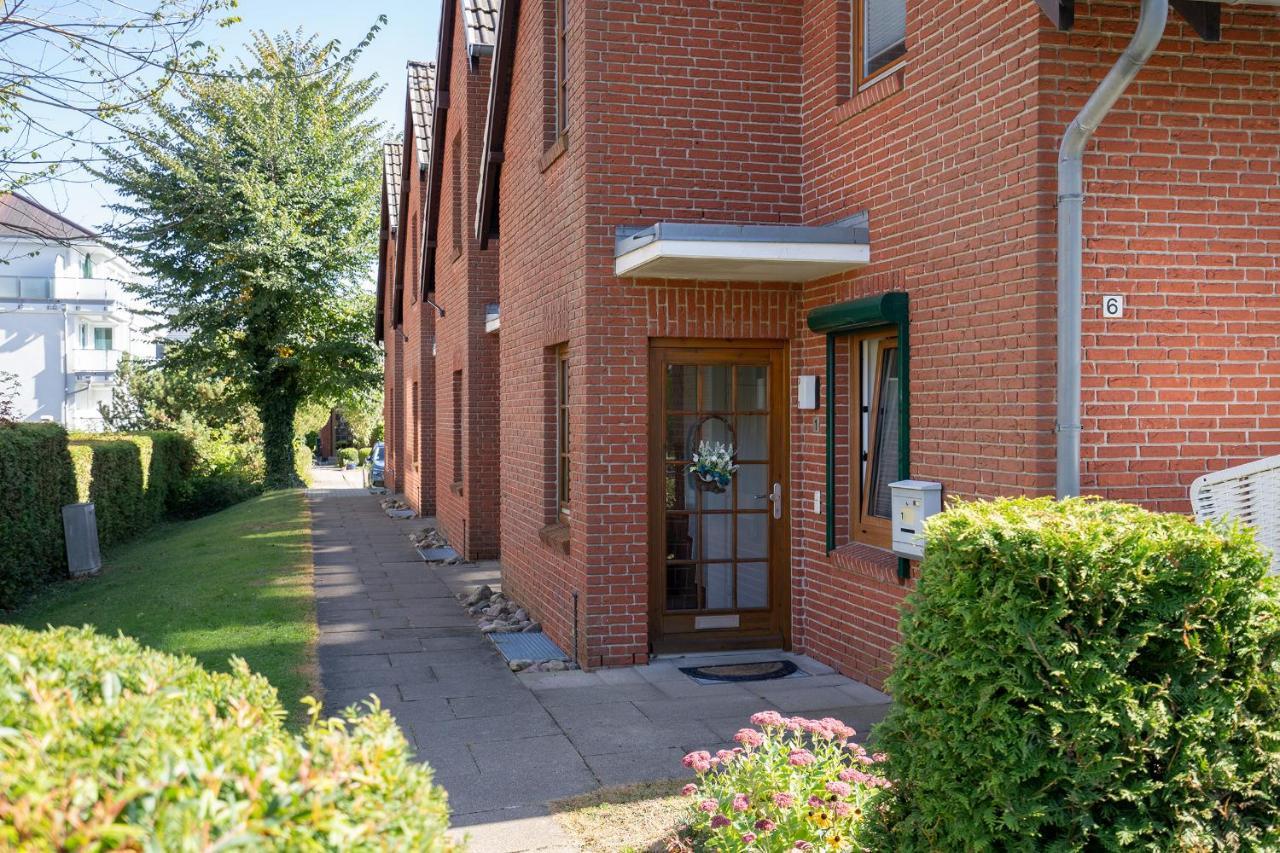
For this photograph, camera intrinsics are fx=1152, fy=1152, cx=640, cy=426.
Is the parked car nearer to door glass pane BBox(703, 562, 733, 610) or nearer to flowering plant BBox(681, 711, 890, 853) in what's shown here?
door glass pane BBox(703, 562, 733, 610)

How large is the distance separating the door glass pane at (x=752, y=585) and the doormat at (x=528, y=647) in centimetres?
150

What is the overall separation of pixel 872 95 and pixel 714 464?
300cm

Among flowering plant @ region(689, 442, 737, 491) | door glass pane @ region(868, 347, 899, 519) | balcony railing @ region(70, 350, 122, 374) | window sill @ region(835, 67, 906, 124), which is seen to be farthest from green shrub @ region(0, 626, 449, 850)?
balcony railing @ region(70, 350, 122, 374)

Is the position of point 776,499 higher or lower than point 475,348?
lower

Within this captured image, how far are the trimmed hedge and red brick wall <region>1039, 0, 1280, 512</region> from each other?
14618 mm

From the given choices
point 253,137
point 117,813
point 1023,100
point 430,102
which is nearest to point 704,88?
point 1023,100

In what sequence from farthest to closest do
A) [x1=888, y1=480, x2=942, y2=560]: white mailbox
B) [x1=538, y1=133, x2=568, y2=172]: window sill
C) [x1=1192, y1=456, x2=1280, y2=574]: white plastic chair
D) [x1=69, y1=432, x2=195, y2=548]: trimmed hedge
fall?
[x1=69, y1=432, x2=195, y2=548]: trimmed hedge, [x1=538, y1=133, x2=568, y2=172]: window sill, [x1=888, y1=480, x2=942, y2=560]: white mailbox, [x1=1192, y1=456, x2=1280, y2=574]: white plastic chair

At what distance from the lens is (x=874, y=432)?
→ 8.18m

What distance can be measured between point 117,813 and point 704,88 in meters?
7.68

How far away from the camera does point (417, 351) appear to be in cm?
2258

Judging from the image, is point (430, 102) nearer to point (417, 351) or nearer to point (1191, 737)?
point (417, 351)

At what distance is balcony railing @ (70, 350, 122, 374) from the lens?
186 ft

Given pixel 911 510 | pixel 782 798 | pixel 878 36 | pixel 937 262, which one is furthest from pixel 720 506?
pixel 782 798

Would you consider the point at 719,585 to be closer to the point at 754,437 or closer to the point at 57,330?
the point at 754,437
